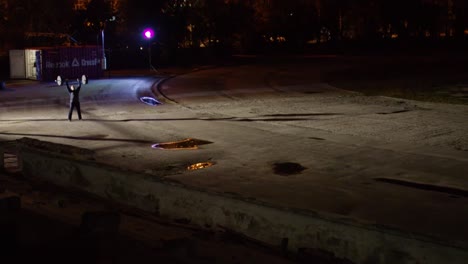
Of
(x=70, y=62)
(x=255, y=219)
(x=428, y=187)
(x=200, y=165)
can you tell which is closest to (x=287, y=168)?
(x=200, y=165)

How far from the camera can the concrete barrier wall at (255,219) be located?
22.4 feet

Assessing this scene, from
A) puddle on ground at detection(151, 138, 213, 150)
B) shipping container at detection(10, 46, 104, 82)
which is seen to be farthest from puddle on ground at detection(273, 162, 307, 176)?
shipping container at detection(10, 46, 104, 82)

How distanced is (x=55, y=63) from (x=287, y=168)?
100 feet

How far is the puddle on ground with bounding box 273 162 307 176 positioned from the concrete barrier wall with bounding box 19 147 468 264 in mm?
3182

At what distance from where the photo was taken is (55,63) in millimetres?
40438

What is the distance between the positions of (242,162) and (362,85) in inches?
752

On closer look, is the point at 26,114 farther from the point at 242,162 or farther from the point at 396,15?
the point at 396,15

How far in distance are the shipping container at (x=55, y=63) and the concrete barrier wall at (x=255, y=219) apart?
29.1 meters

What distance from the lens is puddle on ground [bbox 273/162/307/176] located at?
40.9 ft

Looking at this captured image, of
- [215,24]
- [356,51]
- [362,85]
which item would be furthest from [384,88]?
[356,51]

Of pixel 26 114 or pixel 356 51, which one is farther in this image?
pixel 356 51

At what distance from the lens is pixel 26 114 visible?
22.9 m

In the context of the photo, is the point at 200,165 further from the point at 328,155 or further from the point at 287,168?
the point at 328,155

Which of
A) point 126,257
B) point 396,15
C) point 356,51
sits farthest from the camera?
point 396,15
